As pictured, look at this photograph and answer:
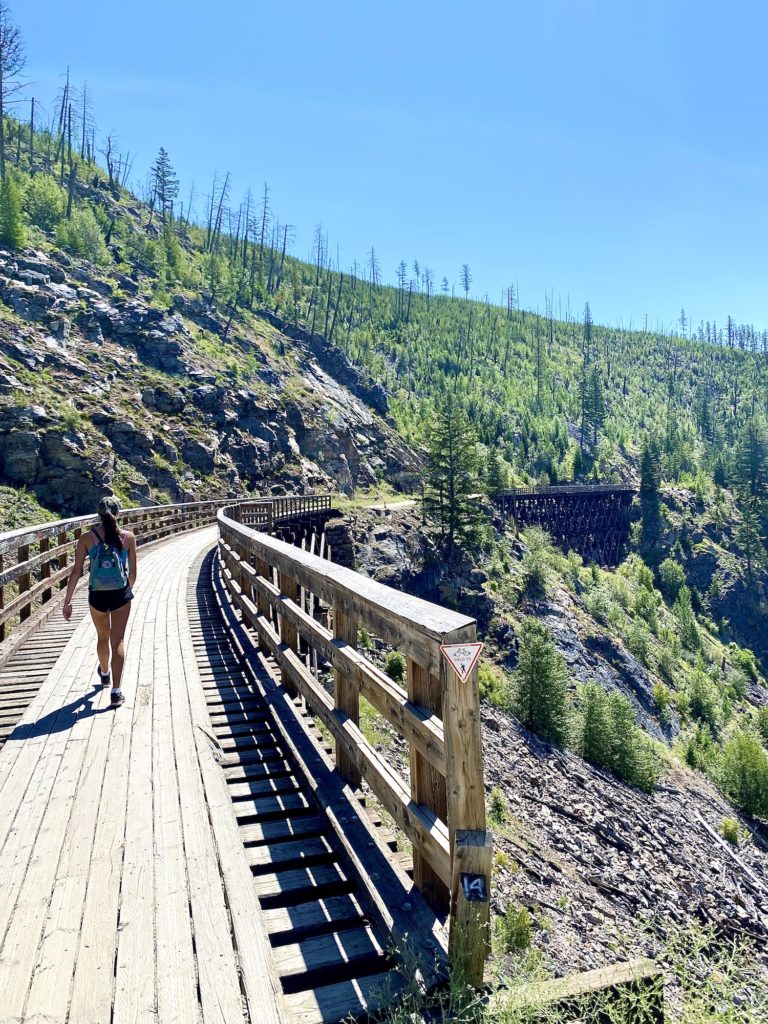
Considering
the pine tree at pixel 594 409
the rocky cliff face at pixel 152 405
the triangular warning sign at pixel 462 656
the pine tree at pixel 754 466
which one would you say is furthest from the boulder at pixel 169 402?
the pine tree at pixel 754 466

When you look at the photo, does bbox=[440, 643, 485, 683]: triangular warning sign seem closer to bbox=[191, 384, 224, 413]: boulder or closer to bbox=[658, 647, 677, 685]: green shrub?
bbox=[191, 384, 224, 413]: boulder

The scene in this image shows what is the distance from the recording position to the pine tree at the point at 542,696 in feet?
78.0

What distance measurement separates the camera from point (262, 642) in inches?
310

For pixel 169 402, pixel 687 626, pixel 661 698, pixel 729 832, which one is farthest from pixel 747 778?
pixel 169 402

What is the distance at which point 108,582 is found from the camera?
6.09 metres

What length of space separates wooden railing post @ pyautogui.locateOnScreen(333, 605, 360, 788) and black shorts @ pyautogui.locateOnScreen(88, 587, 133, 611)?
122 inches

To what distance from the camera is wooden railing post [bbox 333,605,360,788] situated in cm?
397

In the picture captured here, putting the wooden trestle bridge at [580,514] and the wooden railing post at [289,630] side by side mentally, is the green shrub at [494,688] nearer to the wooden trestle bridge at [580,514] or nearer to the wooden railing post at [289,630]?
the wooden railing post at [289,630]

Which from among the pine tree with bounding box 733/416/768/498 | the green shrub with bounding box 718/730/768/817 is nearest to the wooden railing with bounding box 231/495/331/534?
the green shrub with bounding box 718/730/768/817

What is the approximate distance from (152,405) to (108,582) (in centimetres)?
3961

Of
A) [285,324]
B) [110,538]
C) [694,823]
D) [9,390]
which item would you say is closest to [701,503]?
[285,324]

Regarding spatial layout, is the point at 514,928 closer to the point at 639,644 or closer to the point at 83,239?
the point at 639,644

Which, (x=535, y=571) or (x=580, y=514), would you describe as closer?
(x=535, y=571)

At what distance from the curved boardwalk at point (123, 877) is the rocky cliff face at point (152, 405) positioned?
27.1m
